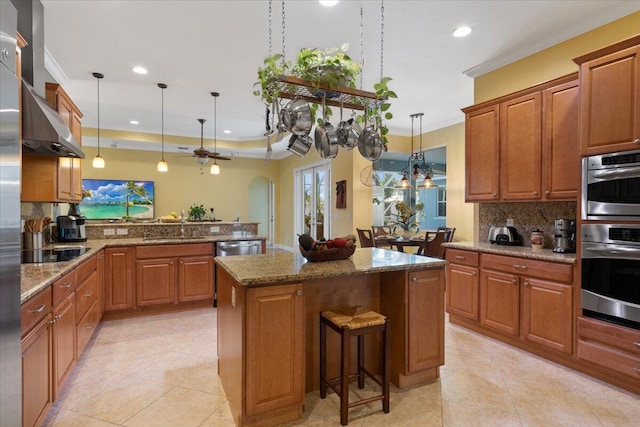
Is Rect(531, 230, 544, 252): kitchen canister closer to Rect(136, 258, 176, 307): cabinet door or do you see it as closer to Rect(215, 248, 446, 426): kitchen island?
Rect(215, 248, 446, 426): kitchen island

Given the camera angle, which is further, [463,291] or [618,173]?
[463,291]

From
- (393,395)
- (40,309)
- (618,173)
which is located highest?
(618,173)

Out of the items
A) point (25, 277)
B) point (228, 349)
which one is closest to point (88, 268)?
point (25, 277)

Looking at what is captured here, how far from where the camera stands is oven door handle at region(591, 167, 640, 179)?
2305 millimetres

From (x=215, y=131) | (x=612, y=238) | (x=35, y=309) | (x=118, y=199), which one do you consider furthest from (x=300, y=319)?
(x=118, y=199)

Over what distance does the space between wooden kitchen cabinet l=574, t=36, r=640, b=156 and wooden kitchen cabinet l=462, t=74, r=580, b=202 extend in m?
0.28

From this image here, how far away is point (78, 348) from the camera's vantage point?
261cm

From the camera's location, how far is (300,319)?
2.03 m

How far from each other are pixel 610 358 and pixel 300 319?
224 centimetres

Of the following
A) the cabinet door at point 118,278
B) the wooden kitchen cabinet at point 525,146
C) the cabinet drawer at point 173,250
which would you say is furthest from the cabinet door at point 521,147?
the cabinet door at point 118,278

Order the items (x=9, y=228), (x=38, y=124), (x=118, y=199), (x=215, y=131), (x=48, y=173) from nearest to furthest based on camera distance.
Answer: (x=9, y=228) < (x=38, y=124) < (x=48, y=173) < (x=215, y=131) < (x=118, y=199)

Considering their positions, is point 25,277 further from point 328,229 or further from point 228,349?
point 328,229

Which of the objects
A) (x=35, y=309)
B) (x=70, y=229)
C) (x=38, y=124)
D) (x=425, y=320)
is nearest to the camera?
(x=35, y=309)

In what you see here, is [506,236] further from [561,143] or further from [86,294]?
[86,294]
